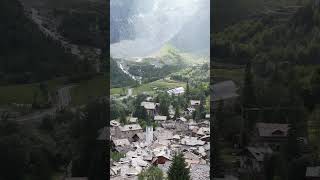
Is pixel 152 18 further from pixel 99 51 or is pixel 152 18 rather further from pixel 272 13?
pixel 272 13

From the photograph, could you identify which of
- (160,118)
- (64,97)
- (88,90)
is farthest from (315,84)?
(64,97)

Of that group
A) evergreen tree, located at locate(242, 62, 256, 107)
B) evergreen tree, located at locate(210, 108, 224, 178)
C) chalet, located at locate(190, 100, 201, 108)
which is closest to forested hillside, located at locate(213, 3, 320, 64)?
evergreen tree, located at locate(242, 62, 256, 107)

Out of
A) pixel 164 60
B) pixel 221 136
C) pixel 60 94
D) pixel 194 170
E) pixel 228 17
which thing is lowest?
pixel 194 170

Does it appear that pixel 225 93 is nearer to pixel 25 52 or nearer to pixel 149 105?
pixel 149 105

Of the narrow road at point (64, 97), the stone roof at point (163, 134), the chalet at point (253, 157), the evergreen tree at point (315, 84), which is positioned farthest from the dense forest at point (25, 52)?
the evergreen tree at point (315, 84)

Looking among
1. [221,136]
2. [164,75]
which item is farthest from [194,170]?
[164,75]

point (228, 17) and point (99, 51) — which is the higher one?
point (228, 17)
